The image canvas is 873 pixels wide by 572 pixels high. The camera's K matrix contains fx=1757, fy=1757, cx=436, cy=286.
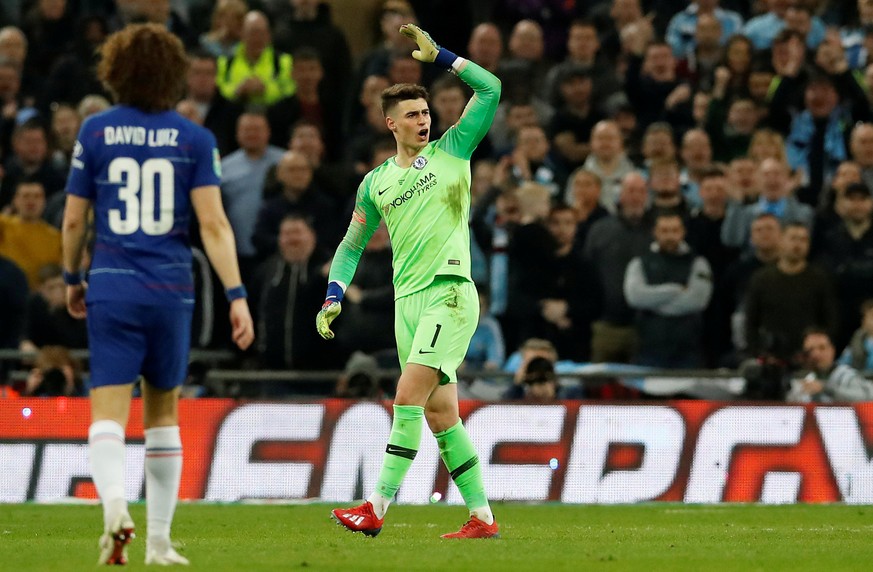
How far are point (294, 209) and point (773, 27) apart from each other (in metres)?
6.39

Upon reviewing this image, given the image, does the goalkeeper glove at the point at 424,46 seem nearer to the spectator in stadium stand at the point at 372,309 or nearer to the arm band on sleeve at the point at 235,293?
the arm band on sleeve at the point at 235,293

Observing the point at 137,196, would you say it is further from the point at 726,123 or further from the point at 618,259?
the point at 726,123

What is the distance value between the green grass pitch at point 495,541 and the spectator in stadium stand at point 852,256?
125 inches

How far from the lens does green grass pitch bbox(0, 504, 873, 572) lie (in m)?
9.20

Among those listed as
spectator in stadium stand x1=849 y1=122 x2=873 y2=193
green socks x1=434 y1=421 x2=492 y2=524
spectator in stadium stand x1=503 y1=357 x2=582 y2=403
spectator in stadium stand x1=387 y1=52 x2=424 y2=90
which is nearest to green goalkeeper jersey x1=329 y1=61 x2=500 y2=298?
green socks x1=434 y1=421 x2=492 y2=524

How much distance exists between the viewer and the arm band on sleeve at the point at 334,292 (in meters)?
11.2

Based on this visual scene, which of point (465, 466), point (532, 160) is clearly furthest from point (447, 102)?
point (465, 466)

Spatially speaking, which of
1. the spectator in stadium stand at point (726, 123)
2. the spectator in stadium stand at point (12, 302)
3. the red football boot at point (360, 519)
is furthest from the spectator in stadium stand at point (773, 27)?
the red football boot at point (360, 519)

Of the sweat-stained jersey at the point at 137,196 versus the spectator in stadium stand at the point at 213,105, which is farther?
the spectator in stadium stand at the point at 213,105

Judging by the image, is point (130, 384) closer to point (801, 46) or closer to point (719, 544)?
point (719, 544)

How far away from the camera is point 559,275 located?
1747 centimetres

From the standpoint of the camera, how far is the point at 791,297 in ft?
56.0

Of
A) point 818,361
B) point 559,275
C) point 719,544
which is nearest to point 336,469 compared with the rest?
point 559,275

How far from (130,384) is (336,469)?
24.8ft
